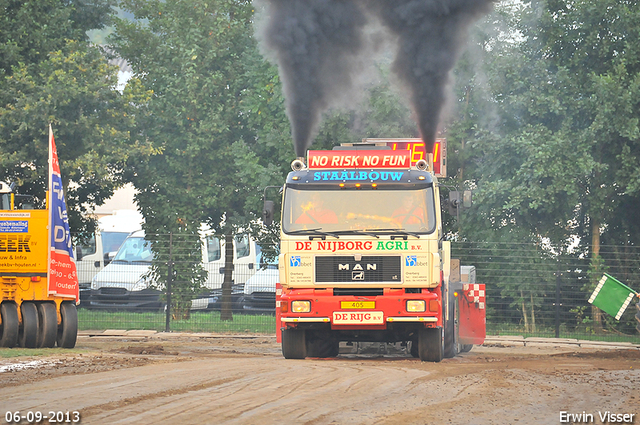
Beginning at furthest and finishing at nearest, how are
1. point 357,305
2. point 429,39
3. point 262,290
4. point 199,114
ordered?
point 199,114 → point 262,290 → point 429,39 → point 357,305

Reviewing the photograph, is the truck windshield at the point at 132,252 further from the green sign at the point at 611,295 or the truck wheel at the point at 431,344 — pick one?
the truck wheel at the point at 431,344

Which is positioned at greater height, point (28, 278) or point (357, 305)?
point (28, 278)

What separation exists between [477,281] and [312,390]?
1410cm

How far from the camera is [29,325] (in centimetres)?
1669

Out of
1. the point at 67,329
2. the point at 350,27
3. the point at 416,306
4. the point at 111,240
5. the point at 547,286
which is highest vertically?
the point at 350,27

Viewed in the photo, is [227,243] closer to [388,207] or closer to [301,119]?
[301,119]

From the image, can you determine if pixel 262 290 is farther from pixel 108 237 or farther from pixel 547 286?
pixel 108 237

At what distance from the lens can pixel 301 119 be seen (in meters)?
19.2

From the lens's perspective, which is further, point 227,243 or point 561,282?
point 227,243

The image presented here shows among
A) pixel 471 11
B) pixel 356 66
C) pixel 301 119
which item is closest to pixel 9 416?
pixel 301 119

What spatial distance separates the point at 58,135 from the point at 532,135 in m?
12.5

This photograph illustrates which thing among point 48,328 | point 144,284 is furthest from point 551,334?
point 48,328

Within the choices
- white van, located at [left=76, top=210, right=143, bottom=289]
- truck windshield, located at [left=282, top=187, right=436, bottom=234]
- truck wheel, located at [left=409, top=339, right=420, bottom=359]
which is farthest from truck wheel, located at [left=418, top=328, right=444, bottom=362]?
white van, located at [left=76, top=210, right=143, bottom=289]

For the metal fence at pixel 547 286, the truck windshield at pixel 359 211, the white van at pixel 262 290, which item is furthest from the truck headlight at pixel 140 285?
the truck windshield at pixel 359 211
